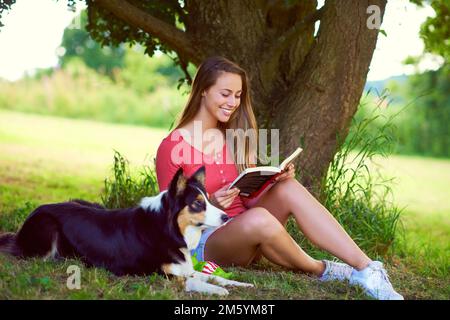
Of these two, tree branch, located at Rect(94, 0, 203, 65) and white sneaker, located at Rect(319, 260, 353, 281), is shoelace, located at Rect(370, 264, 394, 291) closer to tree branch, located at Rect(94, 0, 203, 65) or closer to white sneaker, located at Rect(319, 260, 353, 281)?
white sneaker, located at Rect(319, 260, 353, 281)

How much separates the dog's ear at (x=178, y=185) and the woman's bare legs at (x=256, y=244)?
51 centimetres

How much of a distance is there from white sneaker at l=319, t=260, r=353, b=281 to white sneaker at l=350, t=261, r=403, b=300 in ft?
0.28

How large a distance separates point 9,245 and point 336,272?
2024mm

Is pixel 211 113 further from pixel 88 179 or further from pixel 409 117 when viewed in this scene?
pixel 409 117

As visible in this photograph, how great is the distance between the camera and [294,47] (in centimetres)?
555

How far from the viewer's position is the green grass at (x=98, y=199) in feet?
10.8

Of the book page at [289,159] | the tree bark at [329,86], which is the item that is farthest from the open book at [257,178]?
the tree bark at [329,86]

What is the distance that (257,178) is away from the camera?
357cm

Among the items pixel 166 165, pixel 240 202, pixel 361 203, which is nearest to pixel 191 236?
pixel 166 165

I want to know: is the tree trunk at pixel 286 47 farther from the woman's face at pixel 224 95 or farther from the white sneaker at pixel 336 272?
the white sneaker at pixel 336 272

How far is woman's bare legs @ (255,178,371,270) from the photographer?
11.9ft

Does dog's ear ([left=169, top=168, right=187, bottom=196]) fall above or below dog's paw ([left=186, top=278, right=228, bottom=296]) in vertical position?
above

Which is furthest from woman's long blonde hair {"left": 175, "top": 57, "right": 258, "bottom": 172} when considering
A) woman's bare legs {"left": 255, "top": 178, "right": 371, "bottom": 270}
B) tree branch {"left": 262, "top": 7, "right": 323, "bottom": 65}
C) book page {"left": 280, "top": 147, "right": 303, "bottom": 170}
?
tree branch {"left": 262, "top": 7, "right": 323, "bottom": 65}

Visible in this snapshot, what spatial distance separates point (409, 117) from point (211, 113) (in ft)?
44.0
